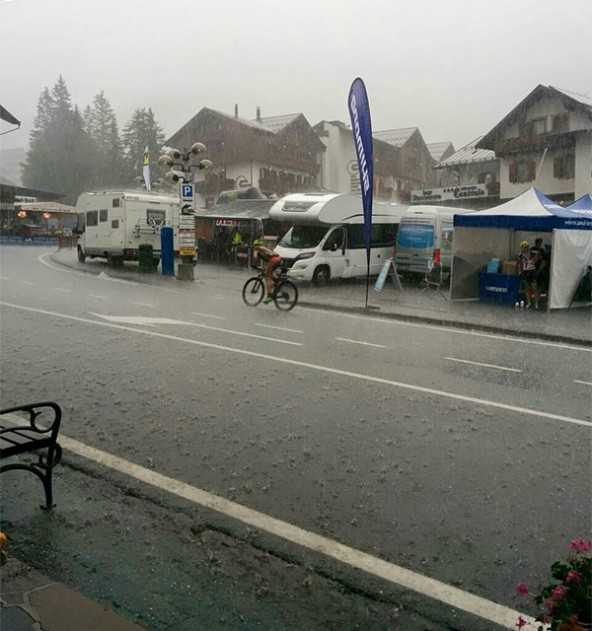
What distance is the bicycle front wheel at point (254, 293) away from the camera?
1473cm

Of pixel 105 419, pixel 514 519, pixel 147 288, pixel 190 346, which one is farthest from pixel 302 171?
pixel 514 519

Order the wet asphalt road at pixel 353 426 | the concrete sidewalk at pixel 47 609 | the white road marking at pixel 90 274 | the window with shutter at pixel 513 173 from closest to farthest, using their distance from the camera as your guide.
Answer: the concrete sidewalk at pixel 47 609 < the wet asphalt road at pixel 353 426 < the white road marking at pixel 90 274 < the window with shutter at pixel 513 173

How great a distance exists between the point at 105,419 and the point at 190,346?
3657 mm

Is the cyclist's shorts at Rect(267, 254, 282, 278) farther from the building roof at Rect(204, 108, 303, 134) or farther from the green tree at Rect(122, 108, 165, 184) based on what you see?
the building roof at Rect(204, 108, 303, 134)

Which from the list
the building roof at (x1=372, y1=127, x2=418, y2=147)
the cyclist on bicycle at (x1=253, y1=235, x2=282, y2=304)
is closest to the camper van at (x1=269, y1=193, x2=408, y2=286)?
the building roof at (x1=372, y1=127, x2=418, y2=147)

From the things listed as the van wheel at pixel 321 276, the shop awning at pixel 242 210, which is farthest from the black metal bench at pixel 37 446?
the shop awning at pixel 242 210

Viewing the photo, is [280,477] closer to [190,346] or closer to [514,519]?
[514,519]

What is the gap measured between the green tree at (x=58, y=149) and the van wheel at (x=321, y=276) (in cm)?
835

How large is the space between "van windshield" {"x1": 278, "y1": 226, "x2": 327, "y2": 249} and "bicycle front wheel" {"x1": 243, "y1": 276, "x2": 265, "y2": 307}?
4761 millimetres

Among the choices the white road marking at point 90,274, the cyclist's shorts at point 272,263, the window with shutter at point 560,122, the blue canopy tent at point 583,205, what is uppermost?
the window with shutter at point 560,122

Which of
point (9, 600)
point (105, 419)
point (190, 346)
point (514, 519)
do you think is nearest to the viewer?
point (9, 600)

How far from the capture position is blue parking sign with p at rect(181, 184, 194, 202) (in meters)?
20.0

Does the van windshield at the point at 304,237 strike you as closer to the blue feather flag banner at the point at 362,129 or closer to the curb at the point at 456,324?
the curb at the point at 456,324

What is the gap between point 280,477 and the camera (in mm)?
4594
